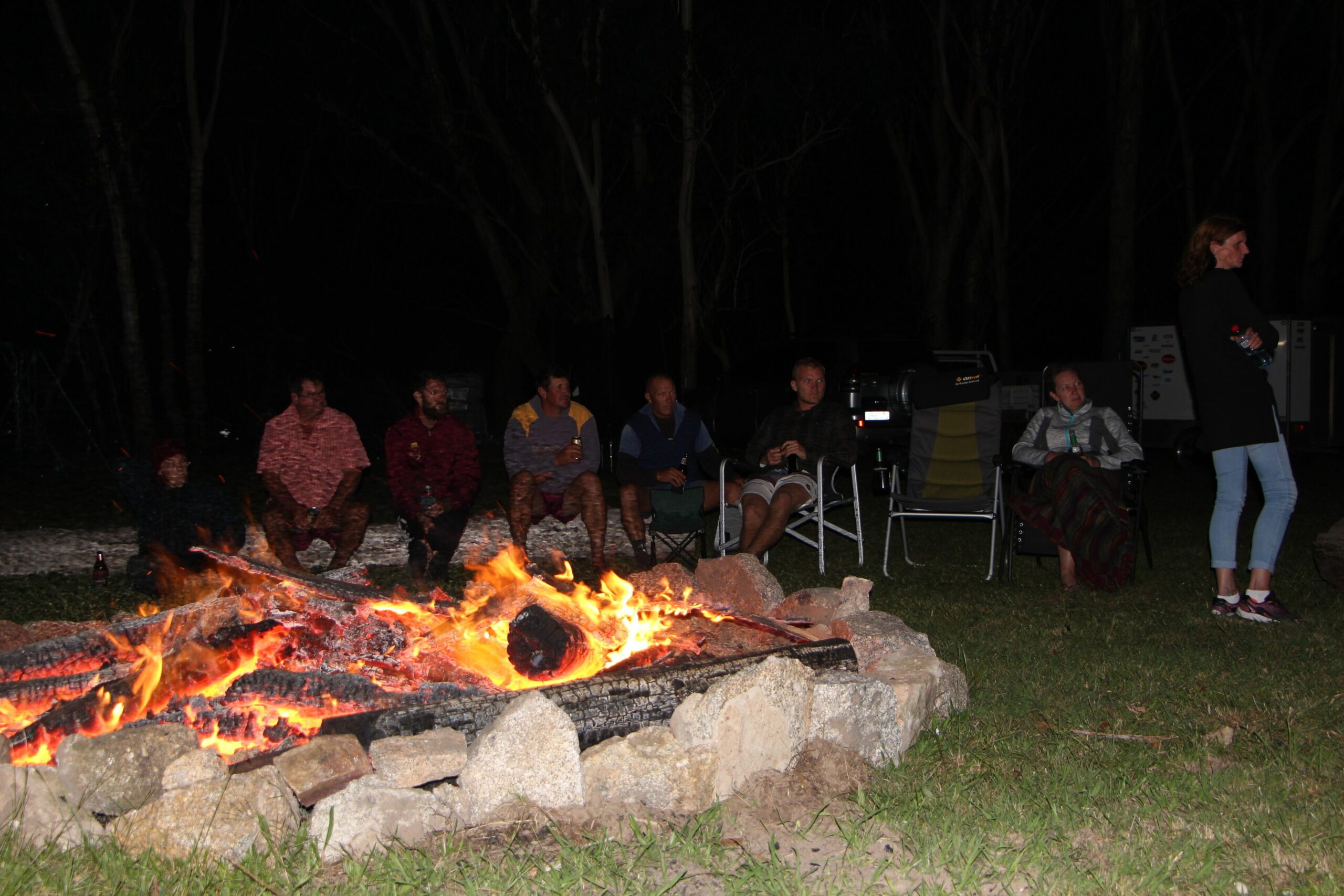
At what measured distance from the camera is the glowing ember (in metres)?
2.83

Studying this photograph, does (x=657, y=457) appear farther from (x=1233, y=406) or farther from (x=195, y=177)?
(x=195, y=177)

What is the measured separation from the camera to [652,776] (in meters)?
2.62

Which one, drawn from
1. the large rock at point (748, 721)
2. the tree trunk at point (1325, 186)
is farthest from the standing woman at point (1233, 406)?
the tree trunk at point (1325, 186)

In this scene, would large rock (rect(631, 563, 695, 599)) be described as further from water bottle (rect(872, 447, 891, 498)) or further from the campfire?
water bottle (rect(872, 447, 891, 498))

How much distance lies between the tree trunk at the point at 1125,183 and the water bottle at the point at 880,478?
290 inches

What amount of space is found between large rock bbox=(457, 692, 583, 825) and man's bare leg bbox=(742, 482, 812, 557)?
9.95 ft

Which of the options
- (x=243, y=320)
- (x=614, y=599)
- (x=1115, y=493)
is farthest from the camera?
(x=243, y=320)

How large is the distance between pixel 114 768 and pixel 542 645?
113cm

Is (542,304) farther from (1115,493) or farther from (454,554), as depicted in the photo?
(1115,493)

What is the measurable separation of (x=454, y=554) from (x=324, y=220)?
66.3 ft

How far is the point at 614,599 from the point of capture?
368cm

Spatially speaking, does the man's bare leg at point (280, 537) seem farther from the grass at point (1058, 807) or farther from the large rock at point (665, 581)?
the grass at point (1058, 807)

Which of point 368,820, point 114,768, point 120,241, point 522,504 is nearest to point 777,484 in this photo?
point 522,504

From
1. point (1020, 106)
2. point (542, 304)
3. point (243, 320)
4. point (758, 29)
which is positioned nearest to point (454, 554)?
point (542, 304)
